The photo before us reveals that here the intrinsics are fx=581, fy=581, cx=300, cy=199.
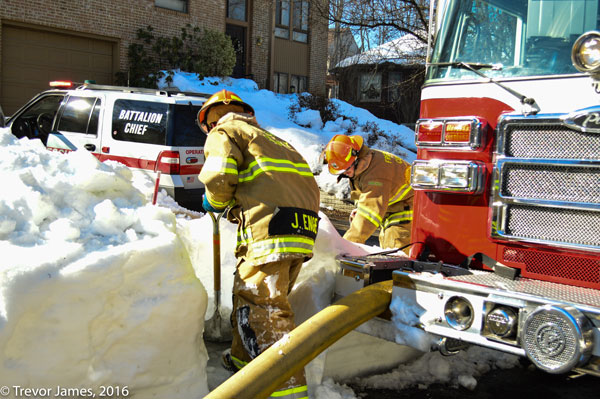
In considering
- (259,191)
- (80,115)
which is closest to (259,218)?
(259,191)

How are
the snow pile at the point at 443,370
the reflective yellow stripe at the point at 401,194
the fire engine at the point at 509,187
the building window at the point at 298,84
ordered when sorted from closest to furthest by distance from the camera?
the fire engine at the point at 509,187 → the snow pile at the point at 443,370 → the reflective yellow stripe at the point at 401,194 → the building window at the point at 298,84

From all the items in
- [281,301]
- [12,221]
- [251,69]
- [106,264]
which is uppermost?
[251,69]

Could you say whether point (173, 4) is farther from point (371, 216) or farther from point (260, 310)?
point (260, 310)

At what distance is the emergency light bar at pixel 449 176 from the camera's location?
329cm

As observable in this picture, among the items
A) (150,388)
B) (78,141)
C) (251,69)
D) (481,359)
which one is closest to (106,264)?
(150,388)

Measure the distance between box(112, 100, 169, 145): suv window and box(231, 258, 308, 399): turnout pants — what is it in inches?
219

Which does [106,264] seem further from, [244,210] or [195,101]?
[195,101]

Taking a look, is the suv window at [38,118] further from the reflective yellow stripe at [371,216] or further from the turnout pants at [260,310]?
the turnout pants at [260,310]

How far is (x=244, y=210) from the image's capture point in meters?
3.40

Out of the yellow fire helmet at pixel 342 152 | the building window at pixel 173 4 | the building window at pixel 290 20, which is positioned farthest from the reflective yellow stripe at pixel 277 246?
the building window at pixel 290 20

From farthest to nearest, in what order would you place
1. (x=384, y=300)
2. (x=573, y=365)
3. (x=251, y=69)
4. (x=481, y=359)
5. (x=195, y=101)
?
(x=251, y=69) < (x=195, y=101) < (x=481, y=359) < (x=384, y=300) < (x=573, y=365)

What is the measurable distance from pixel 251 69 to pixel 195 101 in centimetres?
1339

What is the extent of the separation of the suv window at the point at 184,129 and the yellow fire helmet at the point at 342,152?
391 centimetres

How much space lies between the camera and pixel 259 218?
3.33m
